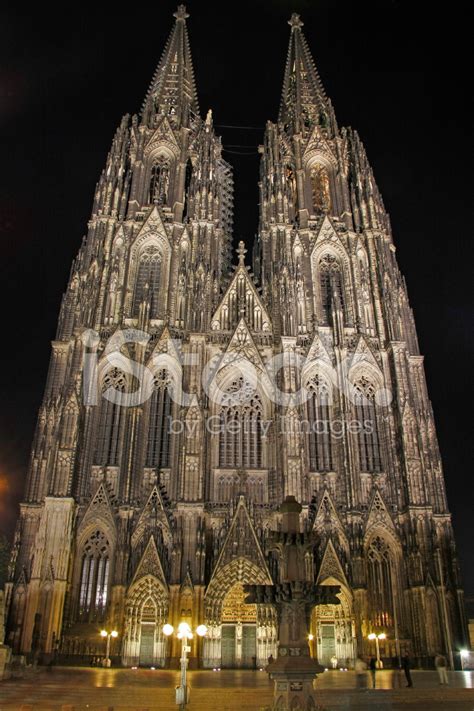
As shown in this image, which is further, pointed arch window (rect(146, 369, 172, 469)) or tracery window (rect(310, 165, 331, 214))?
tracery window (rect(310, 165, 331, 214))

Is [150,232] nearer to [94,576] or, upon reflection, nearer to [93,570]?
[93,570]

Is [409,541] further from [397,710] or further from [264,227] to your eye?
[264,227]

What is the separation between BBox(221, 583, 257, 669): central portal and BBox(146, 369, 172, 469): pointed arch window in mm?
8018

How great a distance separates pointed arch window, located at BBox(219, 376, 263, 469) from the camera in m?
34.6

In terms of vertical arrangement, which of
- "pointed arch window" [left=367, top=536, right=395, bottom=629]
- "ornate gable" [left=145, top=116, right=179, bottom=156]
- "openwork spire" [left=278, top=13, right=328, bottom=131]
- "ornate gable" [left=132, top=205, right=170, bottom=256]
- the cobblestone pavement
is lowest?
the cobblestone pavement

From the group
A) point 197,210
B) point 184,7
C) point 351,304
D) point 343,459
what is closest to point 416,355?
point 351,304

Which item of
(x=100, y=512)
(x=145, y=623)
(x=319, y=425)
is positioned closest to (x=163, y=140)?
(x=319, y=425)

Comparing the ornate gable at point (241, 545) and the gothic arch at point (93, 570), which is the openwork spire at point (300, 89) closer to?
the ornate gable at point (241, 545)

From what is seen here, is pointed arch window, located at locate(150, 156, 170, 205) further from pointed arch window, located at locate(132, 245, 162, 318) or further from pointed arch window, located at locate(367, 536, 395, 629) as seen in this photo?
pointed arch window, located at locate(367, 536, 395, 629)

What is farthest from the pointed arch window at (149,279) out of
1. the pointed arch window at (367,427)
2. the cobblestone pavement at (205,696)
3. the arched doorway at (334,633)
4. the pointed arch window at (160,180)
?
the cobblestone pavement at (205,696)

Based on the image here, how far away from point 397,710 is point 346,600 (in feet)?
54.4

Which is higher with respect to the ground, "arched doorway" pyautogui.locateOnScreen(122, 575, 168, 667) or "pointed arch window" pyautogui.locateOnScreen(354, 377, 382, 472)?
"pointed arch window" pyautogui.locateOnScreen(354, 377, 382, 472)

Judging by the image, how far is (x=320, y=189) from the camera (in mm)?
46062

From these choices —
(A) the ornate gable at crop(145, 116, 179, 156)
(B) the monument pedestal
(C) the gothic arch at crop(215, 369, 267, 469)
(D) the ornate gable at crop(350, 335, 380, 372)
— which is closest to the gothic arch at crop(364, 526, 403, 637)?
(C) the gothic arch at crop(215, 369, 267, 469)
